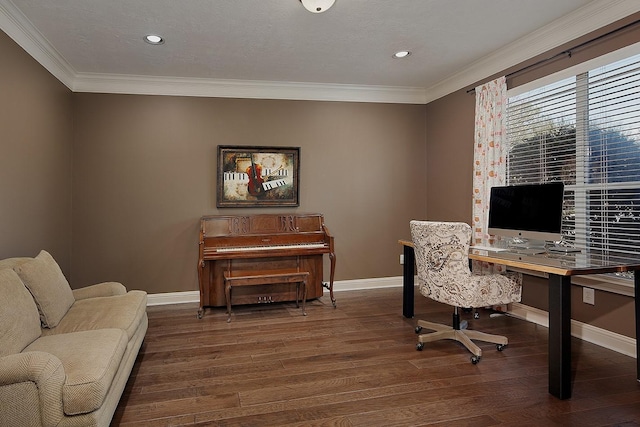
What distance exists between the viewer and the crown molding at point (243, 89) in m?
4.37

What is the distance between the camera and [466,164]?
4453mm

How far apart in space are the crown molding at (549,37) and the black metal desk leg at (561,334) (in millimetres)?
2058

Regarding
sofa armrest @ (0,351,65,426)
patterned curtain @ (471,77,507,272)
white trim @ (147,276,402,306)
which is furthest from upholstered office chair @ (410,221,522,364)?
sofa armrest @ (0,351,65,426)

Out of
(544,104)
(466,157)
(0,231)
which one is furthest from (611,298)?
(0,231)

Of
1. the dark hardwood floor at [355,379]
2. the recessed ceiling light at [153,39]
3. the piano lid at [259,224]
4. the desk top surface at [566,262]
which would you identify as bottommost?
the dark hardwood floor at [355,379]

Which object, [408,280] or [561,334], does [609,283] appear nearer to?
[561,334]

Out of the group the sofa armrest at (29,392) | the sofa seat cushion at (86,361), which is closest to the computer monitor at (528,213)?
the sofa seat cushion at (86,361)

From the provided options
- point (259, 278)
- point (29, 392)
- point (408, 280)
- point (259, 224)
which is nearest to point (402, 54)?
point (408, 280)

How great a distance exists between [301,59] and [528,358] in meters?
3.35

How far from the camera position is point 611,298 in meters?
2.97

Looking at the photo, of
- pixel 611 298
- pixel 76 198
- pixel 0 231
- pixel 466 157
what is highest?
pixel 466 157

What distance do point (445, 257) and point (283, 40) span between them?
7.68ft

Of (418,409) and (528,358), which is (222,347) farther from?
(528,358)

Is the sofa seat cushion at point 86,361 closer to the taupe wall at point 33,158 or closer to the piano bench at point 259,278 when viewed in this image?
the taupe wall at point 33,158
